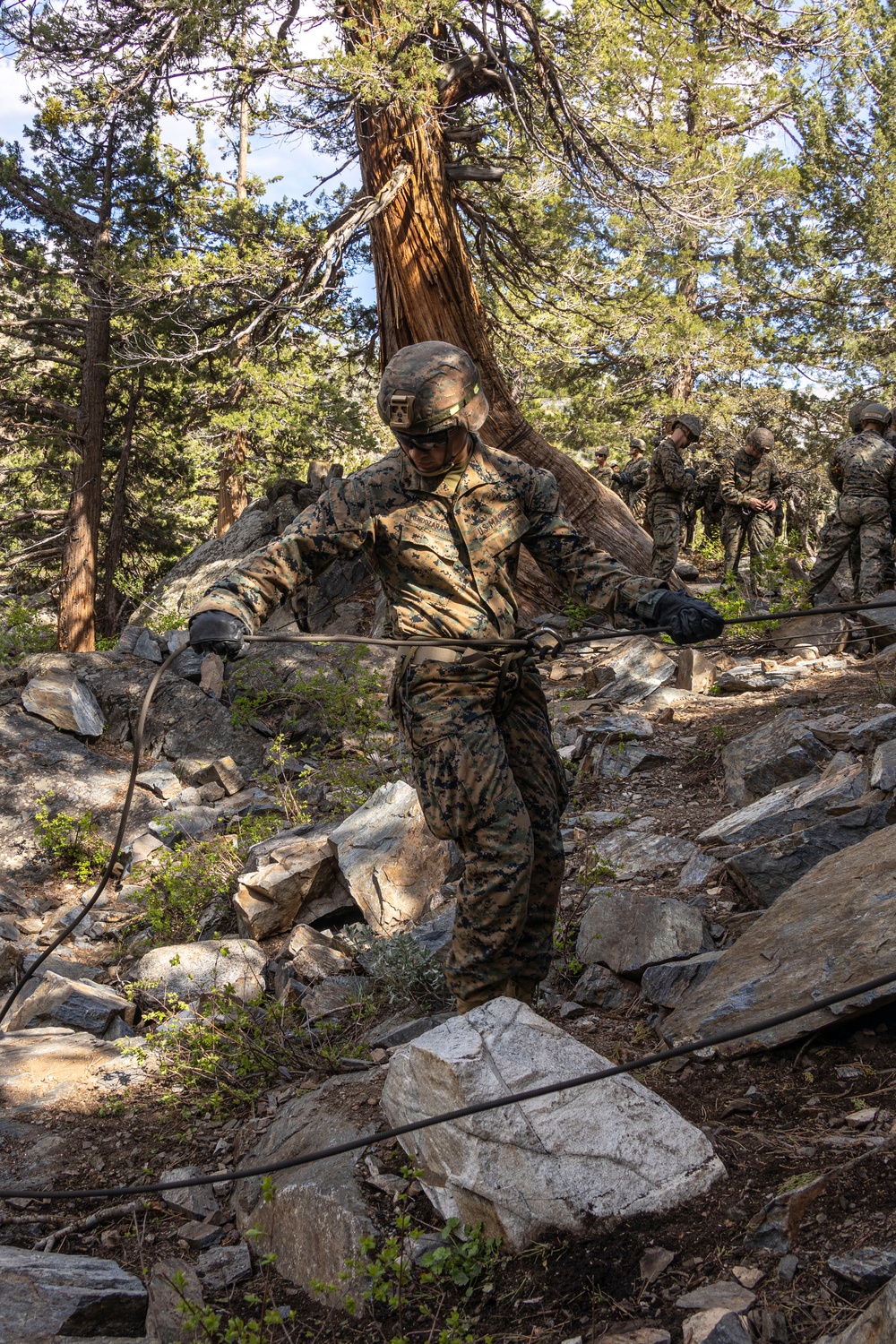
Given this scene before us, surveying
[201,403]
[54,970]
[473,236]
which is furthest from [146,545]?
[54,970]

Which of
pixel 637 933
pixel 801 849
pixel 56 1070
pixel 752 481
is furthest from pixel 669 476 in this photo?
pixel 56 1070

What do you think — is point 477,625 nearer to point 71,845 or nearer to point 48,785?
point 71,845

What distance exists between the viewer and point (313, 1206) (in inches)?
104

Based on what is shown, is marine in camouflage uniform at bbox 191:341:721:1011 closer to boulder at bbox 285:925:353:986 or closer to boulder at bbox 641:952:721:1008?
boulder at bbox 641:952:721:1008

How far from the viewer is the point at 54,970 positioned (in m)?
4.96

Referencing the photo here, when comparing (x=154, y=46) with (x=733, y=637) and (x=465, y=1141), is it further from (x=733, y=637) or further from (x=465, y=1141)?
(x=465, y=1141)

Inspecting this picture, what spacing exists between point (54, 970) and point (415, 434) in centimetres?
337

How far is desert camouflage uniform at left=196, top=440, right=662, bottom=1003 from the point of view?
10.1ft

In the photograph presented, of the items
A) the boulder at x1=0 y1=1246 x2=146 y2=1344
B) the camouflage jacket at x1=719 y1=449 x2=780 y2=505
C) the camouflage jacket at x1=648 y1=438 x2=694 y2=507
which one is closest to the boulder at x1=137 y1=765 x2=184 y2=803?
the boulder at x1=0 y1=1246 x2=146 y2=1344

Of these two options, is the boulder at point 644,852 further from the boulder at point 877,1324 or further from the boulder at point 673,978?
the boulder at point 877,1324

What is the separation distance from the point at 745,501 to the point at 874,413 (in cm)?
181

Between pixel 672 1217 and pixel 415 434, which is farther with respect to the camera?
pixel 415 434

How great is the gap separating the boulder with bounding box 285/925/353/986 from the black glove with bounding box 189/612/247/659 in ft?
6.40

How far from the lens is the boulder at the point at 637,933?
3.81 metres
